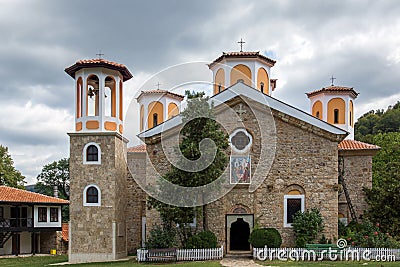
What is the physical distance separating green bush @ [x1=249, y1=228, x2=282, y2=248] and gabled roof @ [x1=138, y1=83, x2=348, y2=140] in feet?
16.2

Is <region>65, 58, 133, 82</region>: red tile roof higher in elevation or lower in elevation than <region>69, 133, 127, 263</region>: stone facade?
→ higher

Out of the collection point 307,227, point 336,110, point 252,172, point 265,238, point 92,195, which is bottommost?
point 265,238

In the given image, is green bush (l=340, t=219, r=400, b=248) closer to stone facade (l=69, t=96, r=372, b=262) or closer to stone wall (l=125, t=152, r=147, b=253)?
stone facade (l=69, t=96, r=372, b=262)

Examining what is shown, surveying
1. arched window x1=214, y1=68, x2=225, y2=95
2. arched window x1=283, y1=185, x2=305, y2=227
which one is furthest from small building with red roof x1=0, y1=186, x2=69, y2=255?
arched window x1=283, y1=185, x2=305, y2=227

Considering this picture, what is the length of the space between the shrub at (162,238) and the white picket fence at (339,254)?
364 centimetres

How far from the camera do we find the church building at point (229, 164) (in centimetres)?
1977

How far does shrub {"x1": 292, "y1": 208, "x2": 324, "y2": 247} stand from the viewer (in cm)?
1895

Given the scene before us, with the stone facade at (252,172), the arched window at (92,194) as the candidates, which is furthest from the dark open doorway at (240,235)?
the arched window at (92,194)

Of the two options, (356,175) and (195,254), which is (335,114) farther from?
(195,254)

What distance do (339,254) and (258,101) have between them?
7.01 meters

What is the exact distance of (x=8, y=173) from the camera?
3712 cm

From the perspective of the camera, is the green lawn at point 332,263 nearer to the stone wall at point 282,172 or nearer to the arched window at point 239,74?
the stone wall at point 282,172

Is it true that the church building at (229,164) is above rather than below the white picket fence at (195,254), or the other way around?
above

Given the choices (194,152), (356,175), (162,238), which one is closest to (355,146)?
(356,175)
